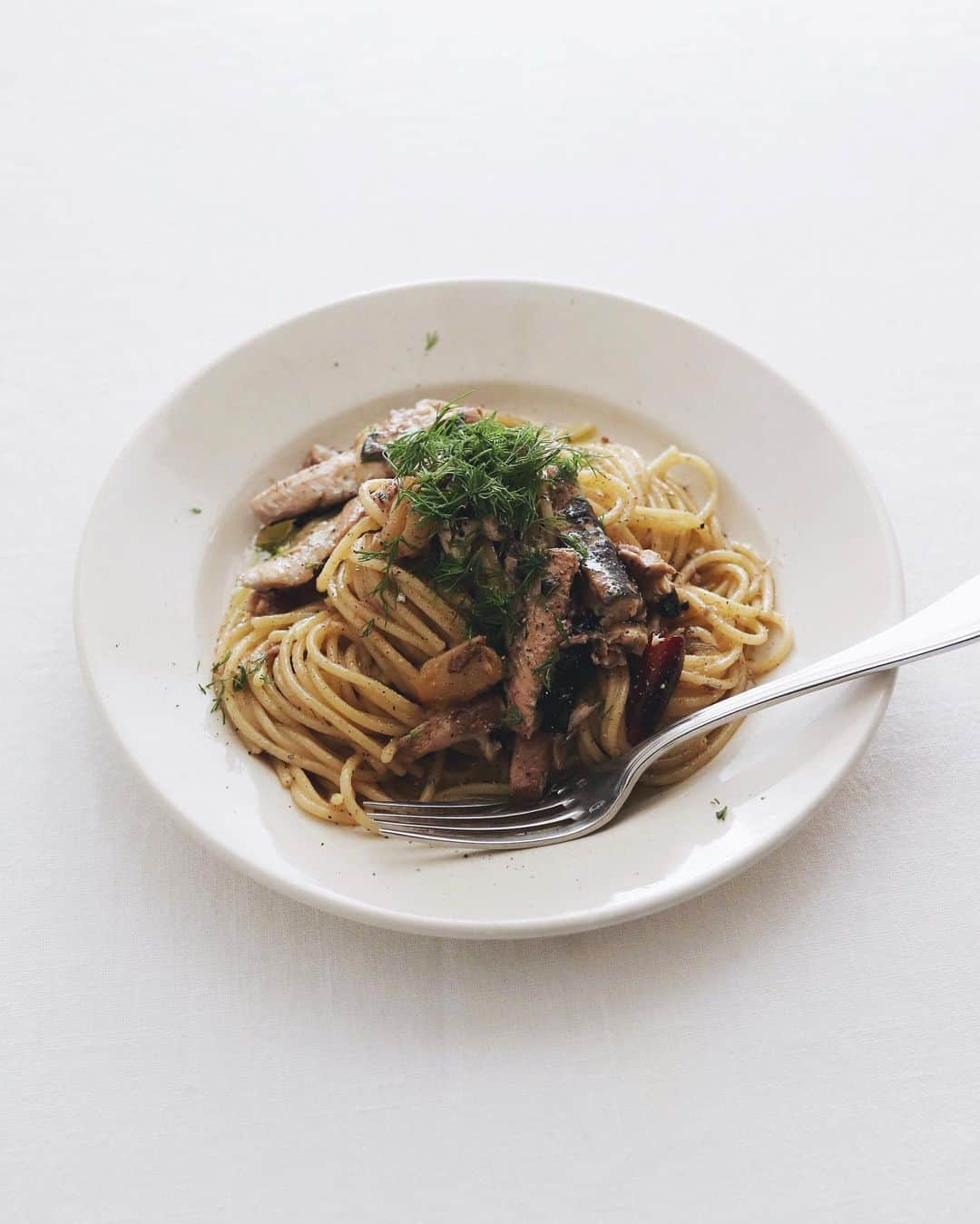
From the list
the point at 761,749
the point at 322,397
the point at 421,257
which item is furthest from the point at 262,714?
the point at 421,257

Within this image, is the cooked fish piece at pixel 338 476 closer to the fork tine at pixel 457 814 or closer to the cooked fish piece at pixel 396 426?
the cooked fish piece at pixel 396 426

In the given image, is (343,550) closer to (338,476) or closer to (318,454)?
(338,476)

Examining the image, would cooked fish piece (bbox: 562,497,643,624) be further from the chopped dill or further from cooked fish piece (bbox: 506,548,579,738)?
the chopped dill

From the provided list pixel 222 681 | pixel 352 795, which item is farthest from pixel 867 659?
pixel 222 681

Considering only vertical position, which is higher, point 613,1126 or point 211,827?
point 211,827

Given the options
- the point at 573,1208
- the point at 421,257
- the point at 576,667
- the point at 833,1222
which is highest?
the point at 421,257

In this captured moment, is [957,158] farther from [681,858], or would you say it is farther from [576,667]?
[681,858]

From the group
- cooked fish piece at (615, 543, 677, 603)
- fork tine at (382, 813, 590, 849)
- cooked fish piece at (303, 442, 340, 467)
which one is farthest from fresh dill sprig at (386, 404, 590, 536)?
fork tine at (382, 813, 590, 849)
